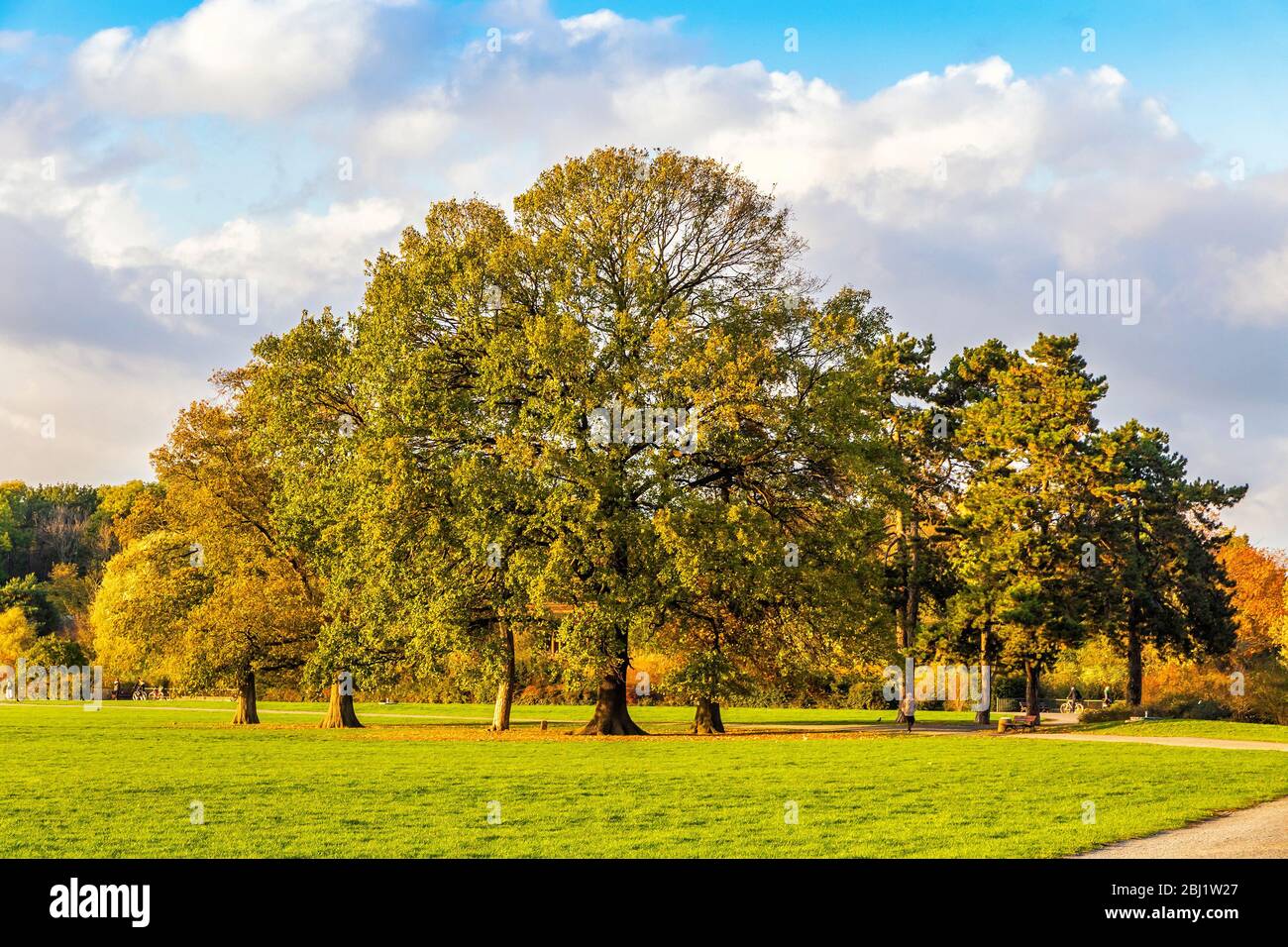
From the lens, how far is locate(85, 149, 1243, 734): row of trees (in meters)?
34.5

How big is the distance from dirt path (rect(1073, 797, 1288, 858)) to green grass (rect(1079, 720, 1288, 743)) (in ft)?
60.3

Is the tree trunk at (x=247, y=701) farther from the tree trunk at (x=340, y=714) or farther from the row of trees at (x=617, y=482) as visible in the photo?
the tree trunk at (x=340, y=714)

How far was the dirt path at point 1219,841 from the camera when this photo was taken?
1238cm

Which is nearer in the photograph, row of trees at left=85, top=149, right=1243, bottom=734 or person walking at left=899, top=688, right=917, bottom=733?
row of trees at left=85, top=149, right=1243, bottom=734

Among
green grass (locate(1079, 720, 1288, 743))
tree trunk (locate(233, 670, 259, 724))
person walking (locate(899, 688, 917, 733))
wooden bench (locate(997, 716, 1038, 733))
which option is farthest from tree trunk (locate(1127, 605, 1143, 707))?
tree trunk (locate(233, 670, 259, 724))

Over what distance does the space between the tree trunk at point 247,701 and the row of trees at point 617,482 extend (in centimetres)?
13

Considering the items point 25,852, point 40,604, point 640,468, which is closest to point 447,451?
point 640,468

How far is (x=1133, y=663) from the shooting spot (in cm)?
4734

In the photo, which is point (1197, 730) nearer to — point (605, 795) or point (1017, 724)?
point (1017, 724)

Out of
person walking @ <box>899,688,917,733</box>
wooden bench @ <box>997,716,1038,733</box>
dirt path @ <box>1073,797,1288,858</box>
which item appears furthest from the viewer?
person walking @ <box>899,688,917,733</box>

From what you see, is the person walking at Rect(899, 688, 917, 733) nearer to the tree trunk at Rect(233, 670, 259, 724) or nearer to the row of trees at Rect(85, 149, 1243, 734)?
the row of trees at Rect(85, 149, 1243, 734)

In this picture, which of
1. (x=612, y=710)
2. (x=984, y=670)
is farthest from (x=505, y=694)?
(x=984, y=670)

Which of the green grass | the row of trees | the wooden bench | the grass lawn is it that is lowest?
the wooden bench

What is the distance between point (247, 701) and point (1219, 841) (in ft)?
123
